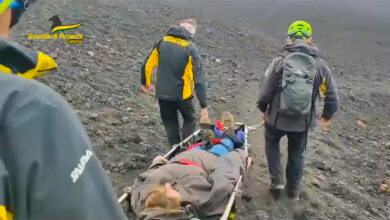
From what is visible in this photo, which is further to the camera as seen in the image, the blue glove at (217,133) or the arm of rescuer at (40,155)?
the blue glove at (217,133)

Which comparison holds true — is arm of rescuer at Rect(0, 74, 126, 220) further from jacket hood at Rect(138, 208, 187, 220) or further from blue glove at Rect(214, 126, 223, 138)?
blue glove at Rect(214, 126, 223, 138)

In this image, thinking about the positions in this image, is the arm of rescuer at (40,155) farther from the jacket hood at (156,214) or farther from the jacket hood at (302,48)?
the jacket hood at (302,48)

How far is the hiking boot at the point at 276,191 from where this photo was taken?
630cm

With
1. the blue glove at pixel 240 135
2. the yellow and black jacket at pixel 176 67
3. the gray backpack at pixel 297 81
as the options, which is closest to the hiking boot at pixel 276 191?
the blue glove at pixel 240 135

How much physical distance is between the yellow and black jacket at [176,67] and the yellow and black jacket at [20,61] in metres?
4.75

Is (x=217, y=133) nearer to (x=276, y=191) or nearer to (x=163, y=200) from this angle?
(x=276, y=191)

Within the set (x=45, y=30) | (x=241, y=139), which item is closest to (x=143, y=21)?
(x=45, y=30)

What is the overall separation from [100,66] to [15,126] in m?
9.71

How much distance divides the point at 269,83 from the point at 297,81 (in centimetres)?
39

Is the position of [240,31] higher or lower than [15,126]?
lower

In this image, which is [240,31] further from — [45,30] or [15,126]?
[15,126]

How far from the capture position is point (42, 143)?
3.82 feet

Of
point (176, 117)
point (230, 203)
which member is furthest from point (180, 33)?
point (230, 203)

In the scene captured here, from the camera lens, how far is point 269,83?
18.9ft
